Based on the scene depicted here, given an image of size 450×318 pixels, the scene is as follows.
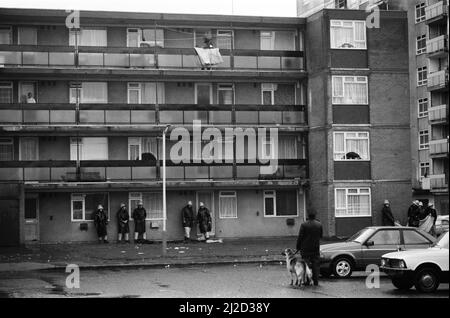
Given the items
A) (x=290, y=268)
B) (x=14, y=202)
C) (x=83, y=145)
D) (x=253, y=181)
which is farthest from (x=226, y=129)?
(x=290, y=268)

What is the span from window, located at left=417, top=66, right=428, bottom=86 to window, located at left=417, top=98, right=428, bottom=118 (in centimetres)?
136

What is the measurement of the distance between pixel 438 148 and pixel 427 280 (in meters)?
45.2

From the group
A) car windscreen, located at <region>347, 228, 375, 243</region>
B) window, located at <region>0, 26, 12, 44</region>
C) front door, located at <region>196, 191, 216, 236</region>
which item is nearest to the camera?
car windscreen, located at <region>347, 228, 375, 243</region>

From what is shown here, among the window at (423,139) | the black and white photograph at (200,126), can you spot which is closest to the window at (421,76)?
the window at (423,139)

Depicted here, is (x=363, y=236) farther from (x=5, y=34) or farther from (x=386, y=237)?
(x=5, y=34)

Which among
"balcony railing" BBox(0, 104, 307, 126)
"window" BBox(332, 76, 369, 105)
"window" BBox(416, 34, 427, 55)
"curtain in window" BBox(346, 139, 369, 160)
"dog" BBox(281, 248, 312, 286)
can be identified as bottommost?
"dog" BBox(281, 248, 312, 286)

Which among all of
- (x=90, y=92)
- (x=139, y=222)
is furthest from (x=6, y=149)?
(x=139, y=222)

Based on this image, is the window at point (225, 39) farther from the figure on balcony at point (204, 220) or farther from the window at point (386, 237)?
the window at point (386, 237)

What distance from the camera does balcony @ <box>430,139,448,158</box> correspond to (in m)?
62.5

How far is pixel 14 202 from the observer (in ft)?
131

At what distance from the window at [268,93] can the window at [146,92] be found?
18.0 ft

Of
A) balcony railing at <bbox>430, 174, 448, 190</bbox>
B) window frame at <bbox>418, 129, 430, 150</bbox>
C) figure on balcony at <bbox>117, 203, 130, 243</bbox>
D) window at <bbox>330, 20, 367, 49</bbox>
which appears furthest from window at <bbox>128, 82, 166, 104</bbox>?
window frame at <bbox>418, 129, 430, 150</bbox>

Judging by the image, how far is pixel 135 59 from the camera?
43.0m

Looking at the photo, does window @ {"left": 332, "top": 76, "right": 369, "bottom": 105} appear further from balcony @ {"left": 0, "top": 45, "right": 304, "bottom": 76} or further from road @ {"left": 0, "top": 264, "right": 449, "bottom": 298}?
road @ {"left": 0, "top": 264, "right": 449, "bottom": 298}
